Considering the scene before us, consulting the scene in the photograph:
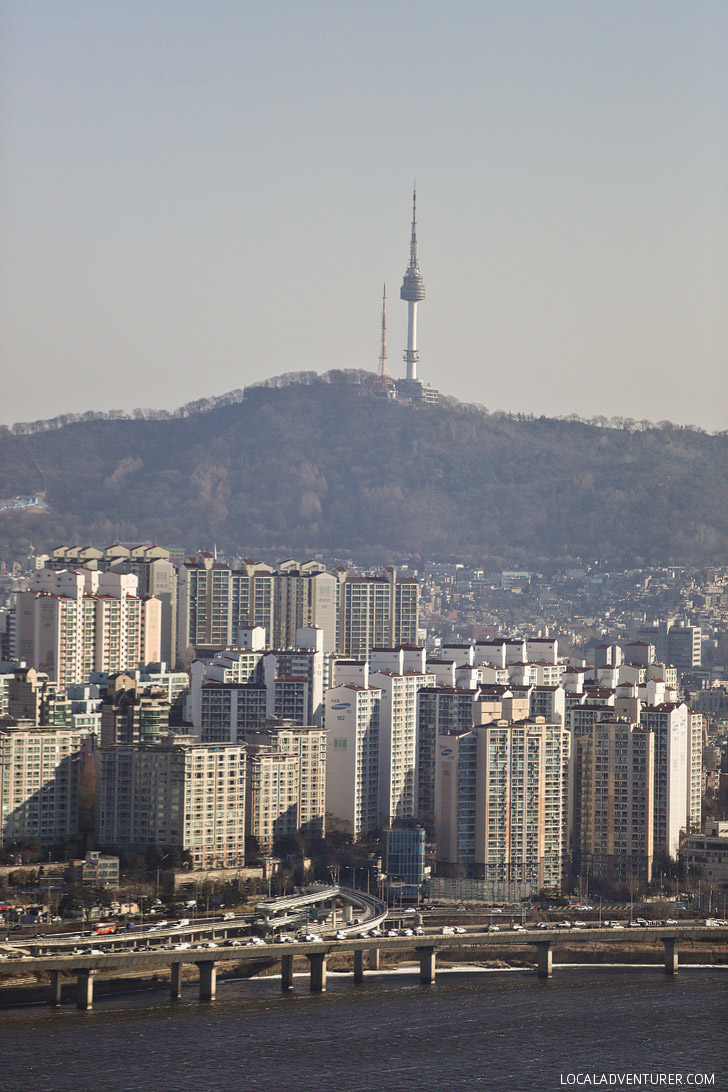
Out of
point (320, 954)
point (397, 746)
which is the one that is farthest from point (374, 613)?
point (320, 954)

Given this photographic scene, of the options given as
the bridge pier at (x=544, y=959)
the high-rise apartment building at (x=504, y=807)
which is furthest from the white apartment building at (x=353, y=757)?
the bridge pier at (x=544, y=959)

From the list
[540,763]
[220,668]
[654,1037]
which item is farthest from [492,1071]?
[220,668]

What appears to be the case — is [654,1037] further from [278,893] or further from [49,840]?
[49,840]

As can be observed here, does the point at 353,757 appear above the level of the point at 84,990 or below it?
above

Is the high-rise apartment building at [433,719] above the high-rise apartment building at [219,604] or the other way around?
the other way around

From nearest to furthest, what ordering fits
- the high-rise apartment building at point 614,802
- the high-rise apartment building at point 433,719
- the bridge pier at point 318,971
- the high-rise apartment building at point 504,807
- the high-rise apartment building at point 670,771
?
1. the bridge pier at point 318,971
2. the high-rise apartment building at point 504,807
3. the high-rise apartment building at point 614,802
4. the high-rise apartment building at point 670,771
5. the high-rise apartment building at point 433,719

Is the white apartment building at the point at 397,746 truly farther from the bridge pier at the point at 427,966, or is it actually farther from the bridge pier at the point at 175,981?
the bridge pier at the point at 175,981

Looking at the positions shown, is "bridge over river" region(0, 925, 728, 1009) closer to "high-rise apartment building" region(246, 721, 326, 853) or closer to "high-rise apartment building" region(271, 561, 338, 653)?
"high-rise apartment building" region(246, 721, 326, 853)

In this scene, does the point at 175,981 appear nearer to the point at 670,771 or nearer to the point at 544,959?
the point at 544,959
